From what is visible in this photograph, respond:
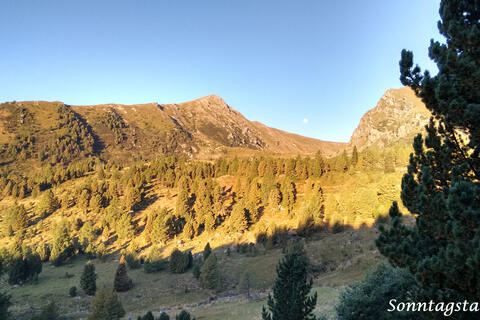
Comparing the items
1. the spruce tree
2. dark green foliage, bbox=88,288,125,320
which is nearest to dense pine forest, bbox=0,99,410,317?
dark green foliage, bbox=88,288,125,320

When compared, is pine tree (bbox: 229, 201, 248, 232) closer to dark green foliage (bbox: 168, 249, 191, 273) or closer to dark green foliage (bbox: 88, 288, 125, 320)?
dark green foliage (bbox: 168, 249, 191, 273)

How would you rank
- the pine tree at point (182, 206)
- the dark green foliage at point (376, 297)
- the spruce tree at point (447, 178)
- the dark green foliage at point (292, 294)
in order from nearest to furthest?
1. the spruce tree at point (447, 178)
2. the dark green foliage at point (292, 294)
3. the dark green foliage at point (376, 297)
4. the pine tree at point (182, 206)

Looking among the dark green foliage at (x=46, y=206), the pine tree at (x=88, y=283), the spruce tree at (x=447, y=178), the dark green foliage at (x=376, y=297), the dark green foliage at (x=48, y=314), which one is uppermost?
the spruce tree at (x=447, y=178)

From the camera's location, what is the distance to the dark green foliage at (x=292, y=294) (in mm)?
13562

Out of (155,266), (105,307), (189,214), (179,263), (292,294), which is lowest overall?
(155,266)

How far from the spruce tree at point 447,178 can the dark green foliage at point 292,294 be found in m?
8.49

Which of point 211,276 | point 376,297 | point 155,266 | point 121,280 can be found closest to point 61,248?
point 155,266

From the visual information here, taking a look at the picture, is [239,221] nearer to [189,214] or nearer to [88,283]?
[189,214]

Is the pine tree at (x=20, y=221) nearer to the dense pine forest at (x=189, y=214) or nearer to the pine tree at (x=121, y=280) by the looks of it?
the dense pine forest at (x=189, y=214)

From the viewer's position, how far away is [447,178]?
6.58 metres

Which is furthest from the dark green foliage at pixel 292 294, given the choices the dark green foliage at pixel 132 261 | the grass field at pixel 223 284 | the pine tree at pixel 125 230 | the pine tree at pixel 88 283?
the pine tree at pixel 125 230

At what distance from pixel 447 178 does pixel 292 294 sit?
34.4 ft

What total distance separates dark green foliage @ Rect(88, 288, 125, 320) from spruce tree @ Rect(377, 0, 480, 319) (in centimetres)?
3027

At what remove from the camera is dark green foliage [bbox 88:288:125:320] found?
26.2 metres
